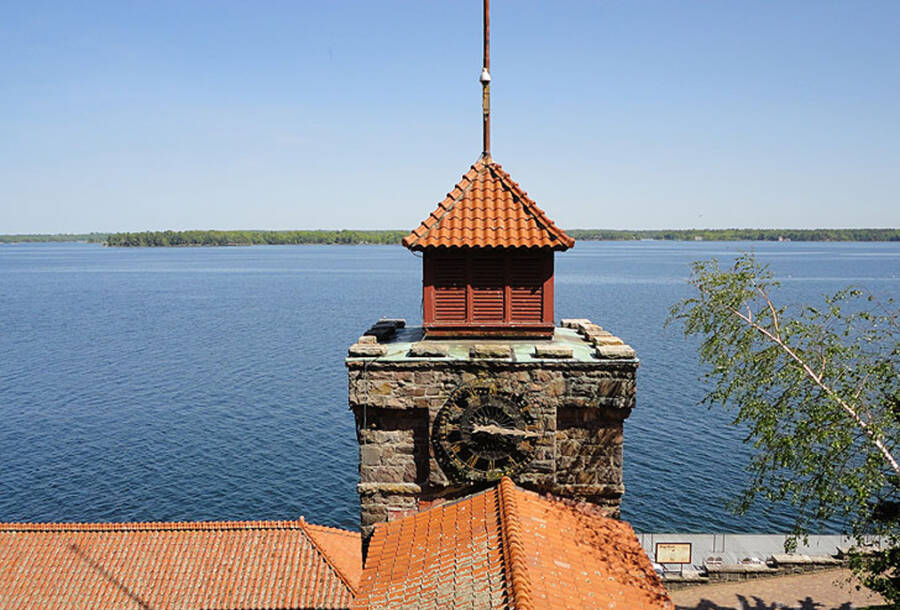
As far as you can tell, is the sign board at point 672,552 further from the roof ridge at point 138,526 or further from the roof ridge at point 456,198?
the roof ridge at point 456,198

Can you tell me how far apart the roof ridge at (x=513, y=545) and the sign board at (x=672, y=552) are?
19.7m

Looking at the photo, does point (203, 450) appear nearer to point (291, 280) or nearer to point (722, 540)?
point (722, 540)

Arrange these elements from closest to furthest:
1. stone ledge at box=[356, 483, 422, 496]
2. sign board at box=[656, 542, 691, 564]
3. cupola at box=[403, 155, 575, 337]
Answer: stone ledge at box=[356, 483, 422, 496] → cupola at box=[403, 155, 575, 337] → sign board at box=[656, 542, 691, 564]

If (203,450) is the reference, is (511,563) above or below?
above

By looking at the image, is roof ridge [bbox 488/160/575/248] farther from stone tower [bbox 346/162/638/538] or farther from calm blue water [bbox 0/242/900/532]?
calm blue water [bbox 0/242/900/532]

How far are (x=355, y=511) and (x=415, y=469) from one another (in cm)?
2773

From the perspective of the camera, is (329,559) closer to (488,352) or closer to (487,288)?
(487,288)

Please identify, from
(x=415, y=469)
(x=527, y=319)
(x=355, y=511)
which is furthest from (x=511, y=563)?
(x=355, y=511)

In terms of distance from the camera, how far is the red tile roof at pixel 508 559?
12.3 meters

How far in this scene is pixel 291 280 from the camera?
180m

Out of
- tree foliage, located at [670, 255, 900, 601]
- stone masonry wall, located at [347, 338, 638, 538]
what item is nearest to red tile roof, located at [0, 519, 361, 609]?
stone masonry wall, located at [347, 338, 638, 538]

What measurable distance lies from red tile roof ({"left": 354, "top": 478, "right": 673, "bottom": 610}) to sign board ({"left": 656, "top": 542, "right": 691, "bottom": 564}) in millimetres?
18044

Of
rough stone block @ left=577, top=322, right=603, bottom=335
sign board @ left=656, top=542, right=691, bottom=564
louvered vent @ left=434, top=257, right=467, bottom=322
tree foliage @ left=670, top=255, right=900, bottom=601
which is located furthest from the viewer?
sign board @ left=656, top=542, right=691, bottom=564

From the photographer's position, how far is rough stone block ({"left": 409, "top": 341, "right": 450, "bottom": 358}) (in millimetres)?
16609
